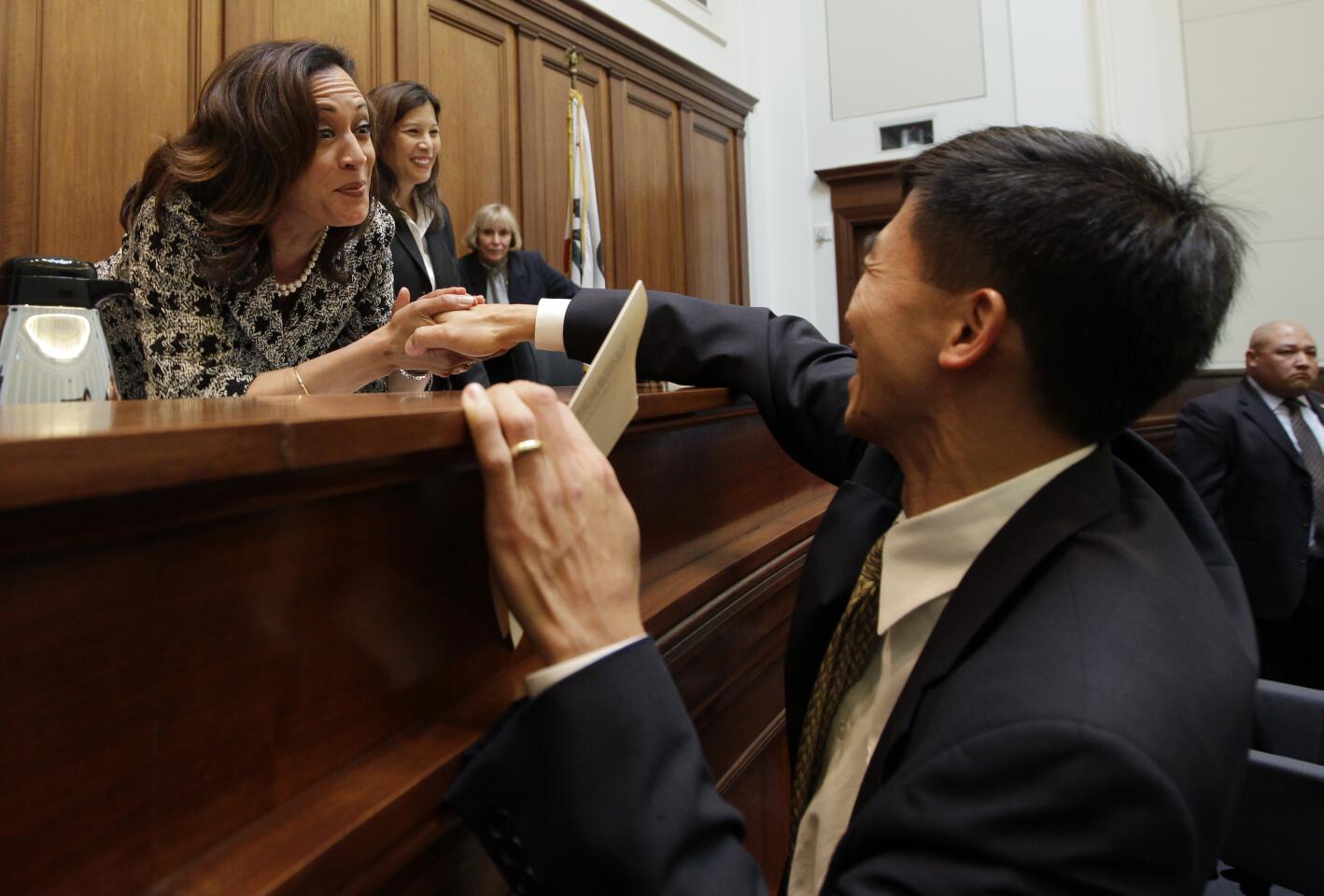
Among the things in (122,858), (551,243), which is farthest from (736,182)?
(122,858)

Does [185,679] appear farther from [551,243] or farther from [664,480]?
[551,243]

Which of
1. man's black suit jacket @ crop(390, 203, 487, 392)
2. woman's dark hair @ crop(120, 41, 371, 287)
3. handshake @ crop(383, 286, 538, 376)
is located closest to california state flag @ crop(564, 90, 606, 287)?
man's black suit jacket @ crop(390, 203, 487, 392)

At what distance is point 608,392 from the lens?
0.74 metres

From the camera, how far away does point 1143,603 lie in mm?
709

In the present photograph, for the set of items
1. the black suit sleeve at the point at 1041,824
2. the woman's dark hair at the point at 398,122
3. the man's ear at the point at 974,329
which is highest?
the woman's dark hair at the point at 398,122

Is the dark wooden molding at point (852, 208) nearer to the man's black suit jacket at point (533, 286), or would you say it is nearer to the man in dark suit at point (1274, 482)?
the man in dark suit at point (1274, 482)

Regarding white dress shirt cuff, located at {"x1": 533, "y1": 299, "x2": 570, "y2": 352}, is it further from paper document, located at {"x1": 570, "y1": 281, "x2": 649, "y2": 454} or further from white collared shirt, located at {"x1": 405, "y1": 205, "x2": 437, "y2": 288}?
white collared shirt, located at {"x1": 405, "y1": 205, "x2": 437, "y2": 288}

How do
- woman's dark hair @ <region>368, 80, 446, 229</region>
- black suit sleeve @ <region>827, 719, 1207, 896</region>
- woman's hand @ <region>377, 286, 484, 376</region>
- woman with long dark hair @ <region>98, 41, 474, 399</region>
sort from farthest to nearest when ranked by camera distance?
1. woman's dark hair @ <region>368, 80, 446, 229</region>
2. woman with long dark hair @ <region>98, 41, 474, 399</region>
3. woman's hand @ <region>377, 286, 484, 376</region>
4. black suit sleeve @ <region>827, 719, 1207, 896</region>

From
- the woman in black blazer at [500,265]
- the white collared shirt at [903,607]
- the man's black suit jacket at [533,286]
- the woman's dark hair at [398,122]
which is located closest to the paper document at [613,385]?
the white collared shirt at [903,607]

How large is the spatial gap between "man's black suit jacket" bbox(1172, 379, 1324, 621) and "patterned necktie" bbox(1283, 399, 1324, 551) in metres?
0.06

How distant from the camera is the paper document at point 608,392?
696 mm

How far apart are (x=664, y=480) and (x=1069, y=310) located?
0.47 m

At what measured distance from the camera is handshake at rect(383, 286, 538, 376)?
126 cm

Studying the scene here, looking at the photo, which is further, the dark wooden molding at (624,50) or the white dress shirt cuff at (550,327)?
the dark wooden molding at (624,50)
